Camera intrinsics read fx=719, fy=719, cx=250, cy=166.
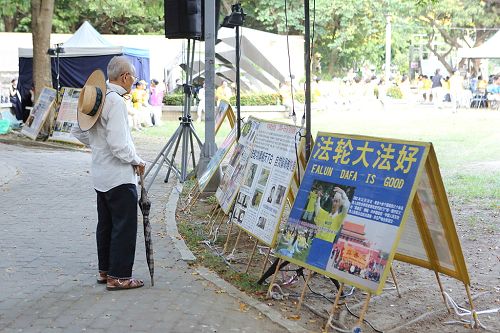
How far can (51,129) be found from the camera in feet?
62.1

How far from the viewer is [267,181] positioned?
646 cm

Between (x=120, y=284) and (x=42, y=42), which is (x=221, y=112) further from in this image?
(x=42, y=42)

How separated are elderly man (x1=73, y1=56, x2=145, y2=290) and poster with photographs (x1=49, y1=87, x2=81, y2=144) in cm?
A: 1263

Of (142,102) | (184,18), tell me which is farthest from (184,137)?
(142,102)

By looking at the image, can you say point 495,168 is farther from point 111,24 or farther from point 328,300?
point 111,24

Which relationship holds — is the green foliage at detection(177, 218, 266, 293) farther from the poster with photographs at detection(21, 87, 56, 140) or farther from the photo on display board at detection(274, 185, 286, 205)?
the poster with photographs at detection(21, 87, 56, 140)

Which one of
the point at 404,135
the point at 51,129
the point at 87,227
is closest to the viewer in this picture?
the point at 87,227

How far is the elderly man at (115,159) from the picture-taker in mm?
5621

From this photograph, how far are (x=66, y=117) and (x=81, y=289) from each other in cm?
1317

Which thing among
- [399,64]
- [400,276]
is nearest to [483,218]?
[400,276]

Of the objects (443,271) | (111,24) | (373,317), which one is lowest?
(373,317)

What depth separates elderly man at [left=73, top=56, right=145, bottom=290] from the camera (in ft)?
18.4

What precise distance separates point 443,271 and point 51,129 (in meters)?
15.3

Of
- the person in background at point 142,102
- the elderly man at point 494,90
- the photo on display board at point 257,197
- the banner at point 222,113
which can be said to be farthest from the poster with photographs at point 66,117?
the elderly man at point 494,90
